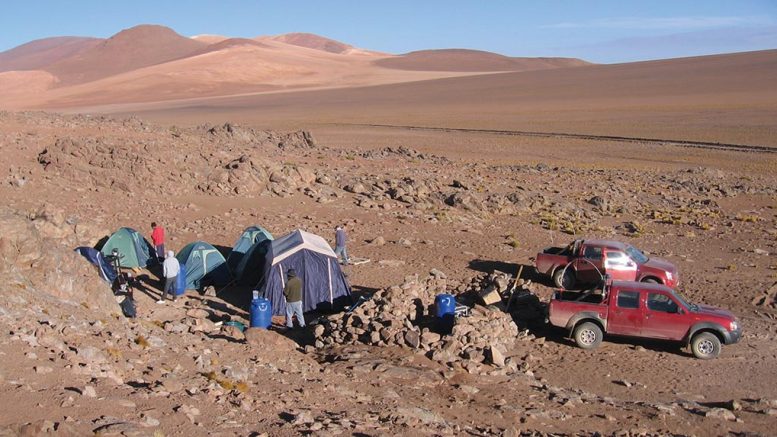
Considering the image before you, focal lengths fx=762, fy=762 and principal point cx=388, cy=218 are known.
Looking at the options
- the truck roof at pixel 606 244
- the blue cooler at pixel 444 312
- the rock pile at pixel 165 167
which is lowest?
the blue cooler at pixel 444 312

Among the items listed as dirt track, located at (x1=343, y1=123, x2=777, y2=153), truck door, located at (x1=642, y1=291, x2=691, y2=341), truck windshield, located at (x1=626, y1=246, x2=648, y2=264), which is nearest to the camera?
truck door, located at (x1=642, y1=291, x2=691, y2=341)

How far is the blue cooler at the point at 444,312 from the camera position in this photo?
12672 millimetres

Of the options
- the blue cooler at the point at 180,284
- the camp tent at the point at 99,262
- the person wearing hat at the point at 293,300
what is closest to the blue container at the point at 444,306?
the person wearing hat at the point at 293,300

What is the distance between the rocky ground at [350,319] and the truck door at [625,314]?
0.38m

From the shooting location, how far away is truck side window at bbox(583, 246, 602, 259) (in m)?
16.9

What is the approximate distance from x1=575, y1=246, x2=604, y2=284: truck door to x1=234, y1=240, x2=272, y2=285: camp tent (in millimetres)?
6868

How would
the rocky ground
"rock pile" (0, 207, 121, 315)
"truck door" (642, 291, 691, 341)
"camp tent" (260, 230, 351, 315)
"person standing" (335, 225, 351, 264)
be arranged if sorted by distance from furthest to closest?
1. "person standing" (335, 225, 351, 264)
2. "camp tent" (260, 230, 351, 315)
3. "truck door" (642, 291, 691, 341)
4. "rock pile" (0, 207, 121, 315)
5. the rocky ground

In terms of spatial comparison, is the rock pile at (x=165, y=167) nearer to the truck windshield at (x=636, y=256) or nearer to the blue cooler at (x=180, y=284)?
the blue cooler at (x=180, y=284)

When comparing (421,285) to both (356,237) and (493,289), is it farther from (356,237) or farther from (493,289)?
(356,237)

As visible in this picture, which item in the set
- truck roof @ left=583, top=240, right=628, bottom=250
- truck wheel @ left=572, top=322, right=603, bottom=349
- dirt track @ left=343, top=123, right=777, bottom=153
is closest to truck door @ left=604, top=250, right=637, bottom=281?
truck roof @ left=583, top=240, right=628, bottom=250

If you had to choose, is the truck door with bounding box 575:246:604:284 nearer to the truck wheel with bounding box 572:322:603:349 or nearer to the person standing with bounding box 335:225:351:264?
the truck wheel with bounding box 572:322:603:349

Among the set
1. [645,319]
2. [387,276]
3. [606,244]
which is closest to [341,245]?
[387,276]

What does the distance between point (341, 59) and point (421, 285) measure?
16167 cm

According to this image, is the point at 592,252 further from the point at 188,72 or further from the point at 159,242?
the point at 188,72
